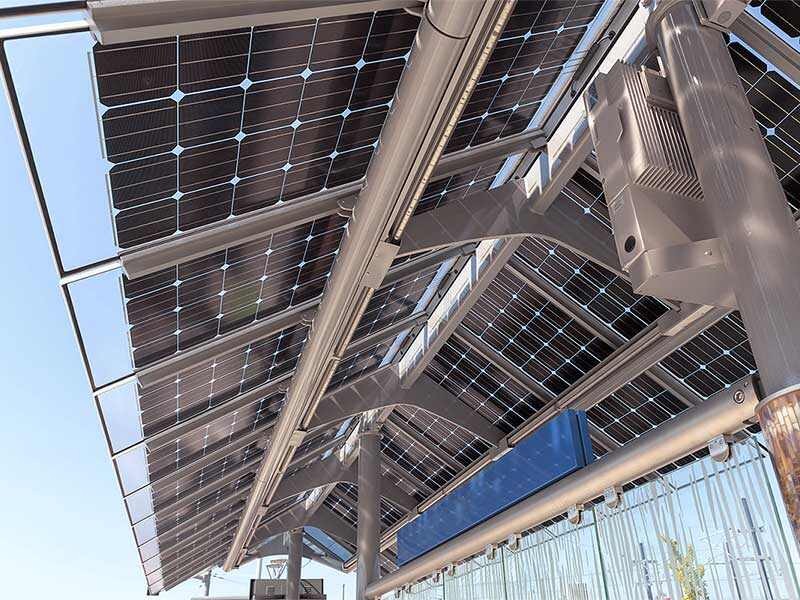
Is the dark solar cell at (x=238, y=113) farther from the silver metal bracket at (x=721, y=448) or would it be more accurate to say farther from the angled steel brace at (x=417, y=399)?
the angled steel brace at (x=417, y=399)

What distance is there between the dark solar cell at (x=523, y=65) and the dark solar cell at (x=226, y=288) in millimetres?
2464

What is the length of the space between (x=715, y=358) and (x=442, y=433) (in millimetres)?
9515

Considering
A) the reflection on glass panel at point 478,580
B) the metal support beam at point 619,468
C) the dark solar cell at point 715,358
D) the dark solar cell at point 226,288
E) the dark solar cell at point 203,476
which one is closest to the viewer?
the metal support beam at point 619,468

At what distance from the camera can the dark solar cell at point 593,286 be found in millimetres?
11180

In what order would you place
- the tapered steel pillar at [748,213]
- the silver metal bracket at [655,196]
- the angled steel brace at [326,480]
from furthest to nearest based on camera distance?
the angled steel brace at [326,480]
the silver metal bracket at [655,196]
the tapered steel pillar at [748,213]

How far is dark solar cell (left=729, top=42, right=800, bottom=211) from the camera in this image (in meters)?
7.73

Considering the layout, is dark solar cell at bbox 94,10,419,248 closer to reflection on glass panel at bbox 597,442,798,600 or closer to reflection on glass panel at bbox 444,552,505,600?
reflection on glass panel at bbox 597,442,798,600

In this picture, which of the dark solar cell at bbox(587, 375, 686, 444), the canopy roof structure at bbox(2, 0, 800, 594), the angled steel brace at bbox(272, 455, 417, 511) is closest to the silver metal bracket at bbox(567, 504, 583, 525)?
the dark solar cell at bbox(587, 375, 686, 444)

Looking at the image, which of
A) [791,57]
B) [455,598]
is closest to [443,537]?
[455,598]

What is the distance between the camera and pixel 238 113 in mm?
6656

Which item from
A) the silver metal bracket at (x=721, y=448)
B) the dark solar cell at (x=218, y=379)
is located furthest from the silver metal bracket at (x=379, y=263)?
the silver metal bracket at (x=721, y=448)

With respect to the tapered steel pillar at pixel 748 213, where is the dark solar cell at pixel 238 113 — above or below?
above

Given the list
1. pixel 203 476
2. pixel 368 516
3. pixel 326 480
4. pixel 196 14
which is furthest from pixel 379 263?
pixel 326 480

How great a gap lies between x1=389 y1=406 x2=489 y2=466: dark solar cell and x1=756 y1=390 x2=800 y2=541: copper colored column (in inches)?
533
